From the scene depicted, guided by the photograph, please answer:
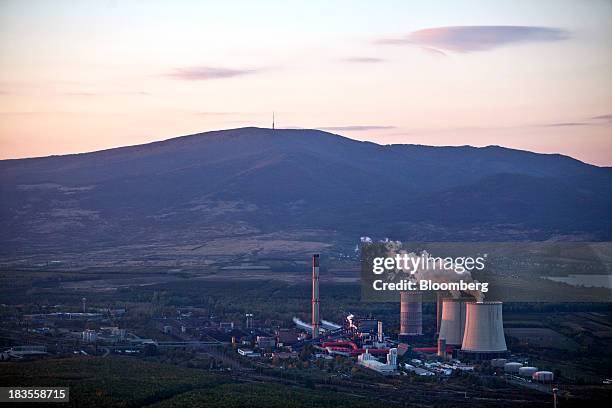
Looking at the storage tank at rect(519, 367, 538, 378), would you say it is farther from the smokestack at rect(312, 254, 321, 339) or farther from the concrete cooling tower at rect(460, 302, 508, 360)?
the smokestack at rect(312, 254, 321, 339)

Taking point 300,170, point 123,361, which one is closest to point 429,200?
point 300,170

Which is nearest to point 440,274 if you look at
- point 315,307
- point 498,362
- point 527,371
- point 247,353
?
point 498,362

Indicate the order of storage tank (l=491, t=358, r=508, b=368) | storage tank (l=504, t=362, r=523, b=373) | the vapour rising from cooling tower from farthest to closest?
the vapour rising from cooling tower, storage tank (l=491, t=358, r=508, b=368), storage tank (l=504, t=362, r=523, b=373)

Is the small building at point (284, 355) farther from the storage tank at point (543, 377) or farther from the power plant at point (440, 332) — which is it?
the storage tank at point (543, 377)

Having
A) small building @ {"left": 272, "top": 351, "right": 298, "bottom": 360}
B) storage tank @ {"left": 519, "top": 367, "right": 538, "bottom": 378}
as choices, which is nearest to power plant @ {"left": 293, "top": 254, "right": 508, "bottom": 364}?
small building @ {"left": 272, "top": 351, "right": 298, "bottom": 360}

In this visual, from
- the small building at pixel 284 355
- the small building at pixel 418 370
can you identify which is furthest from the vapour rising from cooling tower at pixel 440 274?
the small building at pixel 284 355

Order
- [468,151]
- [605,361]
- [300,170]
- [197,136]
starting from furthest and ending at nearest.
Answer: [468,151]
[197,136]
[300,170]
[605,361]

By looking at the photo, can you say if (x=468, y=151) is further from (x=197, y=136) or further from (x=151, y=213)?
(x=151, y=213)
